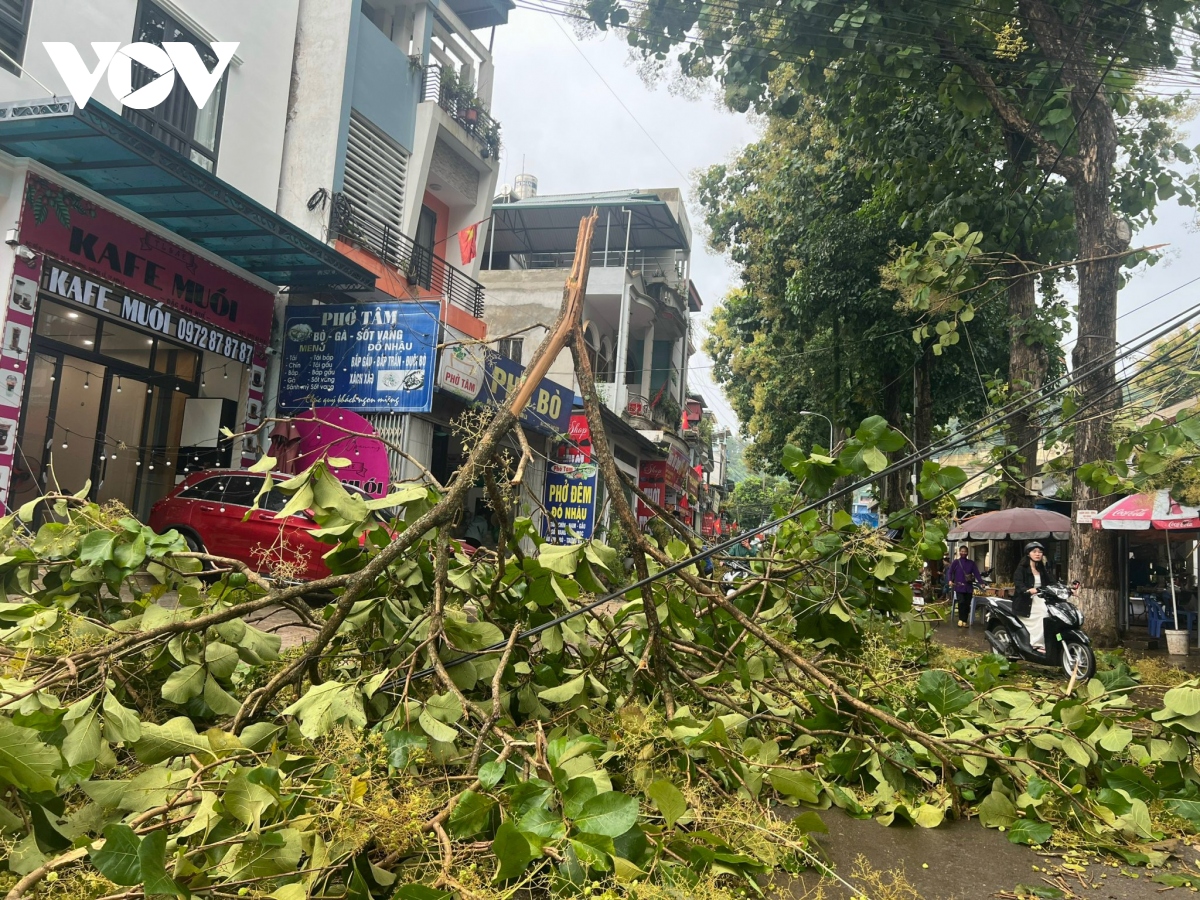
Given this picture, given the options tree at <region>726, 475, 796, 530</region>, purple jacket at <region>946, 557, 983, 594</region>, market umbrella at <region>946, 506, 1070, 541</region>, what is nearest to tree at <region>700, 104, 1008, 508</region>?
market umbrella at <region>946, 506, 1070, 541</region>

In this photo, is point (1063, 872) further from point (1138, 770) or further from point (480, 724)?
point (480, 724)

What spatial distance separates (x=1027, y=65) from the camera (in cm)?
778

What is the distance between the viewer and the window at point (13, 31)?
716 cm

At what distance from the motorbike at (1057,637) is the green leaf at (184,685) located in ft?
23.2

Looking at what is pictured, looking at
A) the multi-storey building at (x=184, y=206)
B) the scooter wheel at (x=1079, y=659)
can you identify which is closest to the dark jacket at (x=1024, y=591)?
the scooter wheel at (x=1079, y=659)

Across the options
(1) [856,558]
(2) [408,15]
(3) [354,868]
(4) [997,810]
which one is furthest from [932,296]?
(2) [408,15]

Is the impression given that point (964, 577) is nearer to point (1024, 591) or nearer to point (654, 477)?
point (1024, 591)

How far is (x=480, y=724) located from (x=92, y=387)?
9.14m

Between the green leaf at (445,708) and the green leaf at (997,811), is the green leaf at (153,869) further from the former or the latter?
the green leaf at (997,811)

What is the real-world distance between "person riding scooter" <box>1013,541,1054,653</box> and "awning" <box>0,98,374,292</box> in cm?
898

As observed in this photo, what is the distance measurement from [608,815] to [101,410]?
10.1 m

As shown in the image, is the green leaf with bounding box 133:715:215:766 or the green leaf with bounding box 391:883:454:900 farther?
the green leaf with bounding box 133:715:215:766

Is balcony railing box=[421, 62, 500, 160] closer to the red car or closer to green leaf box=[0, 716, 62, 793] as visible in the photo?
the red car

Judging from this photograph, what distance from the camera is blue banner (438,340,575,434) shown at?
11.1m
